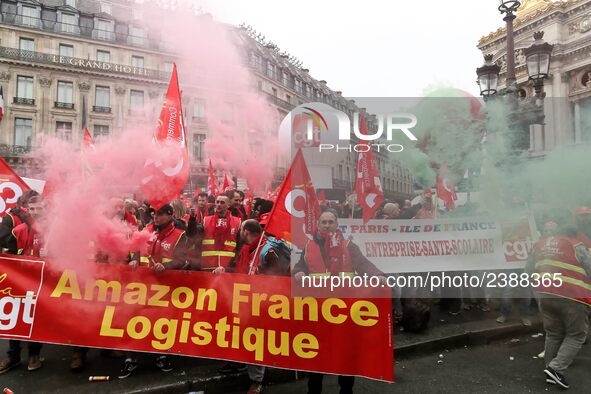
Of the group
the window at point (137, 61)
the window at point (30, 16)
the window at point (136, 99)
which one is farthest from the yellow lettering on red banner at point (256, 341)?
the window at point (30, 16)

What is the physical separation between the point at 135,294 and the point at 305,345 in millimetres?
1835

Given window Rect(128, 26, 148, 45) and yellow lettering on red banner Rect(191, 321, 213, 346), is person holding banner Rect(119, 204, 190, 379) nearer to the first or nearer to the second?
yellow lettering on red banner Rect(191, 321, 213, 346)

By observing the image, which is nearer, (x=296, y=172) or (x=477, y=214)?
(x=296, y=172)

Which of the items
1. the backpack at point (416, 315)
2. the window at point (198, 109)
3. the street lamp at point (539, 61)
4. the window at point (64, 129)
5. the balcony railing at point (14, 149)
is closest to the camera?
the backpack at point (416, 315)

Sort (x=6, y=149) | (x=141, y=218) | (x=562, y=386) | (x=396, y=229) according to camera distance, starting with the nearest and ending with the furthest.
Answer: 1. (x=562, y=386)
2. (x=396, y=229)
3. (x=141, y=218)
4. (x=6, y=149)

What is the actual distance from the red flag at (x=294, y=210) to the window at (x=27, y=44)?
36.1m

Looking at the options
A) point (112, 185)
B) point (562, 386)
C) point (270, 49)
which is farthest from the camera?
point (270, 49)

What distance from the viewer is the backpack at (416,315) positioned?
527 cm

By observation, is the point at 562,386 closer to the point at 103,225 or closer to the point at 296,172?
the point at 296,172

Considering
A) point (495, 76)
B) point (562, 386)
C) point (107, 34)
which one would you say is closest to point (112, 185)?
point (562, 386)

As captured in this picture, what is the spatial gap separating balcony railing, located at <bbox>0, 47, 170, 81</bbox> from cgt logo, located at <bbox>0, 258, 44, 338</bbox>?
2658 cm

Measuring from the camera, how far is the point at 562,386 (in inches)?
155

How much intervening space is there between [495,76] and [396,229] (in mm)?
4776

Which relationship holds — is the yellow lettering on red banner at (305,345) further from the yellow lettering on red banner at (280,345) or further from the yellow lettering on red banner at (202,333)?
the yellow lettering on red banner at (202,333)
